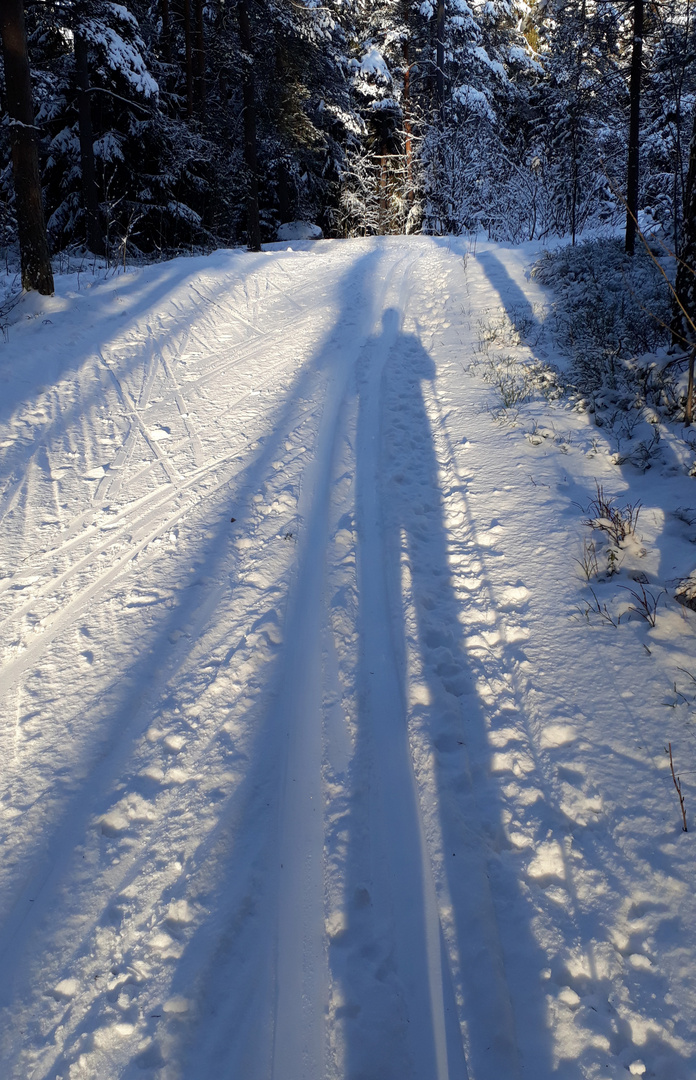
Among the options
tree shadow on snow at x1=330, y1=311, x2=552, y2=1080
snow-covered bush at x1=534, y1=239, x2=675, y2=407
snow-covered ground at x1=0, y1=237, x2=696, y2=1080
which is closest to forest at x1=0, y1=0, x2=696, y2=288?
snow-covered bush at x1=534, y1=239, x2=675, y2=407

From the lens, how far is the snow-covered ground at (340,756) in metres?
1.89

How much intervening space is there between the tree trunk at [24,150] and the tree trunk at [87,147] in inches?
224

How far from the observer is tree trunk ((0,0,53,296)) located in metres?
7.29

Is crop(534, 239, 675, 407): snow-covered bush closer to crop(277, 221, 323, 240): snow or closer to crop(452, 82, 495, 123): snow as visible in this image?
crop(277, 221, 323, 240): snow

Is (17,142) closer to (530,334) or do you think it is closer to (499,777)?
(530,334)

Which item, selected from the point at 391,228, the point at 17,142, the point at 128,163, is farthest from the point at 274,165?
the point at 17,142

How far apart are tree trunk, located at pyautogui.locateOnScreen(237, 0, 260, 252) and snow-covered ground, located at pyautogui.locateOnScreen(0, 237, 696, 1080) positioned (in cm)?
1431

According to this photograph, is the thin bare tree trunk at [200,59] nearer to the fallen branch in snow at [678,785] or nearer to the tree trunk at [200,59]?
the tree trunk at [200,59]

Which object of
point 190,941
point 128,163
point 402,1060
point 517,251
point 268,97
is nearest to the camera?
point 402,1060

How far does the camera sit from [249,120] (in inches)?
648

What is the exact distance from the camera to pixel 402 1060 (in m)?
1.79

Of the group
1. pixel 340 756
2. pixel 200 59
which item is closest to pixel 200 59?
pixel 200 59

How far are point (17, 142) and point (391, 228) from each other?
2049cm

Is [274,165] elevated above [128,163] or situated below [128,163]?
above
